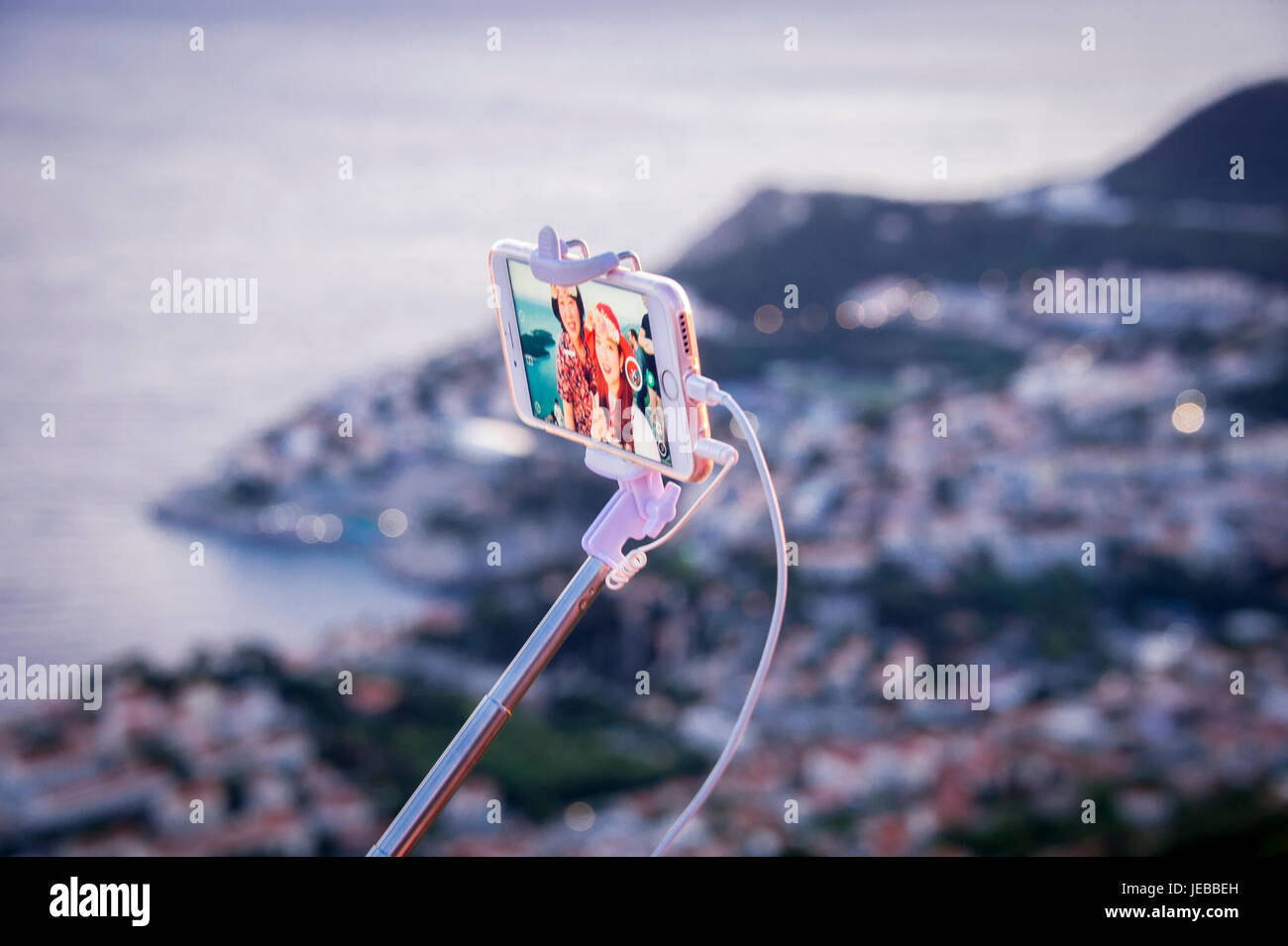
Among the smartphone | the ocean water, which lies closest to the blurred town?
the ocean water

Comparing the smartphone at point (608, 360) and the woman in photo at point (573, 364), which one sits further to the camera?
the woman in photo at point (573, 364)

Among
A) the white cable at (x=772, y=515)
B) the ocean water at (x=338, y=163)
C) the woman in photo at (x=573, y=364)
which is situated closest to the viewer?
the white cable at (x=772, y=515)

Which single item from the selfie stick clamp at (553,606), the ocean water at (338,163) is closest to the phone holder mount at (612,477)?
the selfie stick clamp at (553,606)

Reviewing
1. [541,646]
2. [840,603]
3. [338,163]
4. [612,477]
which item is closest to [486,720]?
[541,646]

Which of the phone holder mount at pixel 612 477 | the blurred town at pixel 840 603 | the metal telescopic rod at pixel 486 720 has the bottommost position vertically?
the blurred town at pixel 840 603

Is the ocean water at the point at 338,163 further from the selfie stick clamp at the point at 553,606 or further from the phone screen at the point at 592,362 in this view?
the selfie stick clamp at the point at 553,606

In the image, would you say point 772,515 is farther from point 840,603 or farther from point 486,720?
point 840,603

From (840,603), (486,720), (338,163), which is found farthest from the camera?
(840,603)
